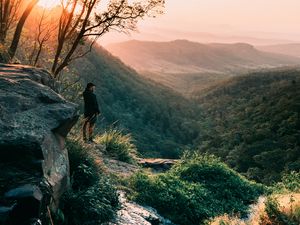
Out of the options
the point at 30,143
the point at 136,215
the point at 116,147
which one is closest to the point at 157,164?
the point at 116,147

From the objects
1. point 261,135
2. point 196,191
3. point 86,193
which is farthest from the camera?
point 261,135

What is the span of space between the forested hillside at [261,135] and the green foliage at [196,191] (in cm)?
1089

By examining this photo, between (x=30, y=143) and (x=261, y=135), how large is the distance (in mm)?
31530

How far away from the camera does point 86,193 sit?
29.7 ft

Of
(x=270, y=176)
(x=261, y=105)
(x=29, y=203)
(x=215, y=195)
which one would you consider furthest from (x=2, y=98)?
(x=261, y=105)

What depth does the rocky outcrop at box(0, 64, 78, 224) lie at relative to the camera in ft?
21.6

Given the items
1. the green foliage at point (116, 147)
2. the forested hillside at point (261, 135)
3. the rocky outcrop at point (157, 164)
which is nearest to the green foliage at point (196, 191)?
the green foliage at point (116, 147)

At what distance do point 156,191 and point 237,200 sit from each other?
328cm

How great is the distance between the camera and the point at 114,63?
202 ft

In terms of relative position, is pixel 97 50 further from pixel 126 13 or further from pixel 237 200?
pixel 237 200

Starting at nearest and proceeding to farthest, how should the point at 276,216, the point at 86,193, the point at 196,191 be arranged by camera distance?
the point at 276,216 < the point at 86,193 < the point at 196,191

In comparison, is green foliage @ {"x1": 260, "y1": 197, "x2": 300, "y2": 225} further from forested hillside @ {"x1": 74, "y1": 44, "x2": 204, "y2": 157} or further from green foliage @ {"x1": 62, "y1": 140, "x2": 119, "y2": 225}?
forested hillside @ {"x1": 74, "y1": 44, "x2": 204, "y2": 157}

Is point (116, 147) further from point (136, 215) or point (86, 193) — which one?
point (86, 193)

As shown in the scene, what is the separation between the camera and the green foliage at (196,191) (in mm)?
11969
